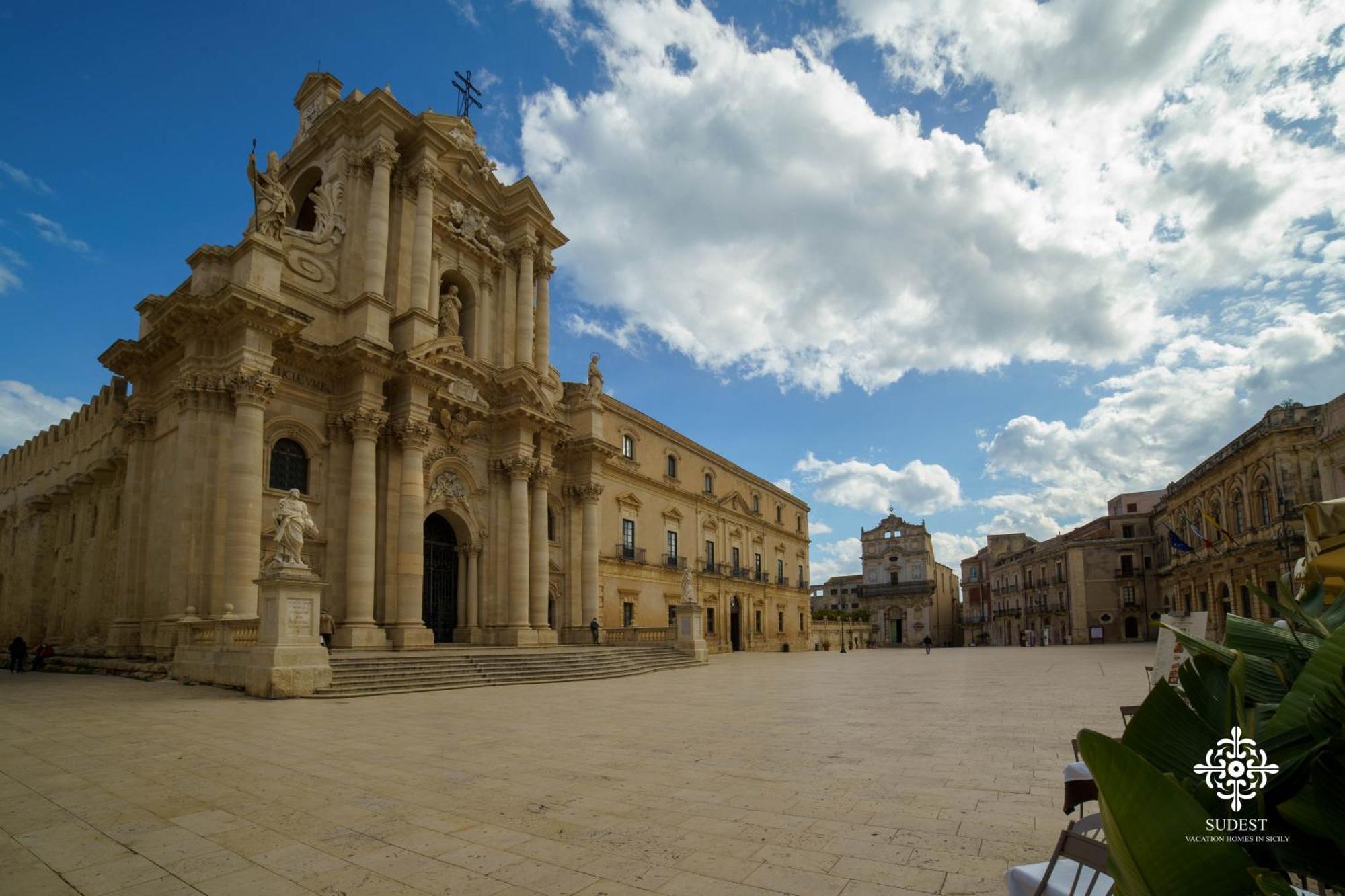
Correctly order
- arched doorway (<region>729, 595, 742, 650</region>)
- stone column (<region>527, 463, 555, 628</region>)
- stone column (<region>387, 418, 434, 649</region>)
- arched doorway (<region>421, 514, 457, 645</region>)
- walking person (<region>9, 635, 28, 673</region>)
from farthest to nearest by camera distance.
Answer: arched doorway (<region>729, 595, 742, 650</region>), stone column (<region>527, 463, 555, 628</region>), arched doorway (<region>421, 514, 457, 645</region>), stone column (<region>387, 418, 434, 649</region>), walking person (<region>9, 635, 28, 673</region>)

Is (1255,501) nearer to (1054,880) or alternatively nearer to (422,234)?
(422,234)

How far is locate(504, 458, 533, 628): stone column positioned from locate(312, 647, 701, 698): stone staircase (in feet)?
7.78

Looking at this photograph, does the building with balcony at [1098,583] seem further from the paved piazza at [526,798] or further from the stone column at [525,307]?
the paved piazza at [526,798]

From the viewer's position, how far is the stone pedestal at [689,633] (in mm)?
26734

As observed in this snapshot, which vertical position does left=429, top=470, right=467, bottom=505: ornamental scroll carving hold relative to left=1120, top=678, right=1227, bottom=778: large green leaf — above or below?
above

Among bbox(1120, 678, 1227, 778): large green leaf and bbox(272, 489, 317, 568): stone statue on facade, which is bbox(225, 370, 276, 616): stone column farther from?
bbox(1120, 678, 1227, 778): large green leaf

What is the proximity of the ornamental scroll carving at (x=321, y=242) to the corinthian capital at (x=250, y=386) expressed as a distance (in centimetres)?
430

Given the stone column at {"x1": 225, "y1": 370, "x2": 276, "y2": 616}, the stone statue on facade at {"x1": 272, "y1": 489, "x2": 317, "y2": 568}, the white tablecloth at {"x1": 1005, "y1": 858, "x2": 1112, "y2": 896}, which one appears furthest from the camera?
the stone column at {"x1": 225, "y1": 370, "x2": 276, "y2": 616}

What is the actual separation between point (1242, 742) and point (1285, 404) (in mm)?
41791

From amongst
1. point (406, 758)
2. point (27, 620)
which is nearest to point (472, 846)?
point (406, 758)

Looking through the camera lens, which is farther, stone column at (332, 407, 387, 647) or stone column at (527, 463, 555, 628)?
stone column at (527, 463, 555, 628)

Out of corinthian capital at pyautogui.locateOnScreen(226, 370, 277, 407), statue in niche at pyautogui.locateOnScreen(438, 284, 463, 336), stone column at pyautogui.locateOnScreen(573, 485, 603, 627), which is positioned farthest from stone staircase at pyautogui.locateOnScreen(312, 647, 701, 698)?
statue in niche at pyautogui.locateOnScreen(438, 284, 463, 336)

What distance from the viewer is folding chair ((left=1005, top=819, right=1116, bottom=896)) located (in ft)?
7.25

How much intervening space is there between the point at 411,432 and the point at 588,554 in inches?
376
